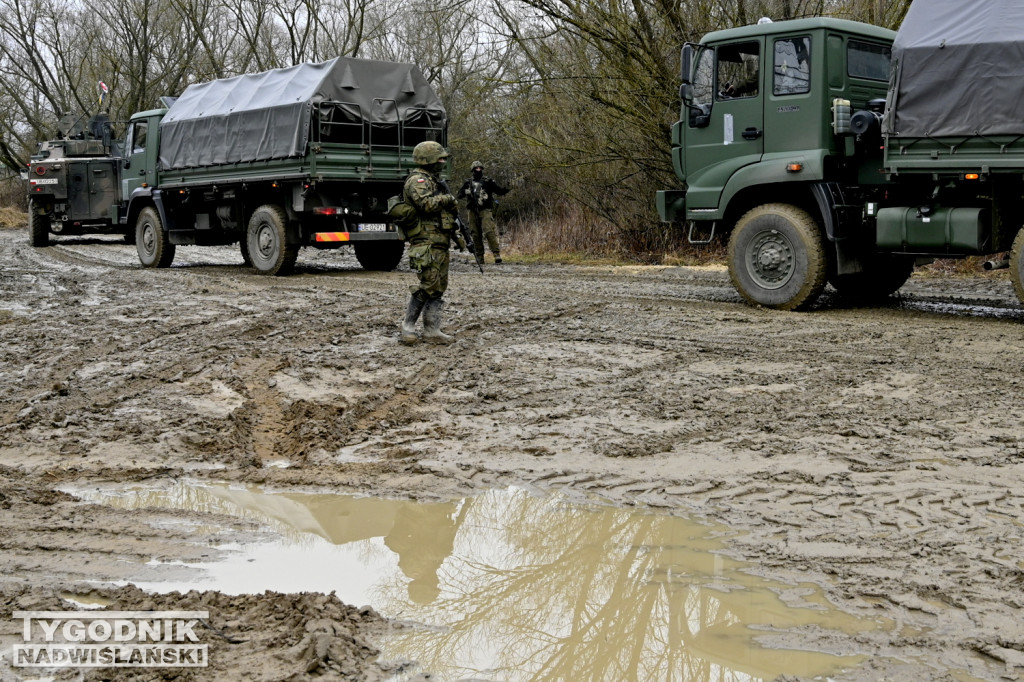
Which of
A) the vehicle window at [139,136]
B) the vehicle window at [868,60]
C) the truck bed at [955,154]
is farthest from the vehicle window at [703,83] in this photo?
the vehicle window at [139,136]

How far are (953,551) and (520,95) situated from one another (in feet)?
53.0

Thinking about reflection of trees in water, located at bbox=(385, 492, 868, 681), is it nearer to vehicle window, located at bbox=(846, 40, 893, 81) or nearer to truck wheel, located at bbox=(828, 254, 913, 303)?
vehicle window, located at bbox=(846, 40, 893, 81)

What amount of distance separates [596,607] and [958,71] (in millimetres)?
6860

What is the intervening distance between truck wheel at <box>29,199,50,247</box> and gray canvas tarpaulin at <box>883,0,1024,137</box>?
1952 centimetres

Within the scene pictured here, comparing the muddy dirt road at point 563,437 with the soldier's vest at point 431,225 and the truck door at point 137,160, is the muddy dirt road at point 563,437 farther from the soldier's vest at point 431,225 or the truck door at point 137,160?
the truck door at point 137,160

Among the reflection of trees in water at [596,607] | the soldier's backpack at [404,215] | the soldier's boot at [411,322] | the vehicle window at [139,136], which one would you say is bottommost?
the reflection of trees in water at [596,607]

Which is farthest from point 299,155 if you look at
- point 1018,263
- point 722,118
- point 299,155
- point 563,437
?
point 563,437

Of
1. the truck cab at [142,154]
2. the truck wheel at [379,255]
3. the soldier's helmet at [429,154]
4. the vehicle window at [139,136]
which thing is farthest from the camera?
the vehicle window at [139,136]

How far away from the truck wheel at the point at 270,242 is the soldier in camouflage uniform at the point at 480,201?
296cm

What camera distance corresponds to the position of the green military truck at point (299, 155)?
14.4m

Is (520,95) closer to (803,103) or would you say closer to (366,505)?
(803,103)

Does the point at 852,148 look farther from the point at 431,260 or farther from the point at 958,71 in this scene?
the point at 431,260

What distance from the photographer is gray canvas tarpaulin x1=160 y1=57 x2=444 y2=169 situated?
47.2 ft

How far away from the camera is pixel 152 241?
57.0ft
